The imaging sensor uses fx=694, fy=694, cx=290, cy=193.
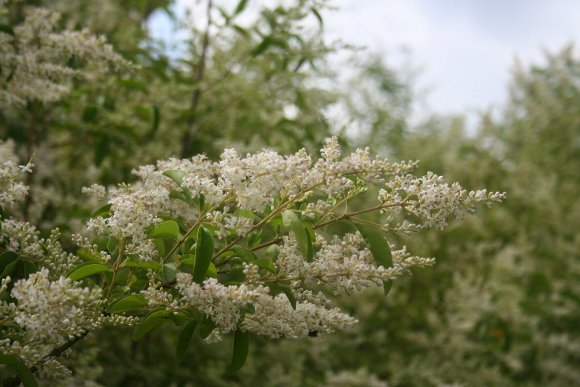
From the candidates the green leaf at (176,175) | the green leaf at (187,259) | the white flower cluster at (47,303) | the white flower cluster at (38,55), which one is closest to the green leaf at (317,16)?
the white flower cluster at (38,55)

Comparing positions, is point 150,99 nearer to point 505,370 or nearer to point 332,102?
point 332,102

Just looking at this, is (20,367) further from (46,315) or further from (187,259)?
(187,259)

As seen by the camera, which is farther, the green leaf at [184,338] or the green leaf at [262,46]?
the green leaf at [262,46]

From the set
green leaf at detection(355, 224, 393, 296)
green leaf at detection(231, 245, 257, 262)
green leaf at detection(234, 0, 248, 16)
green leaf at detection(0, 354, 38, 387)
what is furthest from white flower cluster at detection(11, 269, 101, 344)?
green leaf at detection(234, 0, 248, 16)

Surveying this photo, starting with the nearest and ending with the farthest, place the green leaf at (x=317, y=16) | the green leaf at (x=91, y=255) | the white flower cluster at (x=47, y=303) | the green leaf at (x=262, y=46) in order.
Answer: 1. the white flower cluster at (x=47, y=303)
2. the green leaf at (x=91, y=255)
3. the green leaf at (x=317, y=16)
4. the green leaf at (x=262, y=46)

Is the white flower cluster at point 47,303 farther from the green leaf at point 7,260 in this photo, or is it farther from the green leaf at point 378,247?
the green leaf at point 378,247

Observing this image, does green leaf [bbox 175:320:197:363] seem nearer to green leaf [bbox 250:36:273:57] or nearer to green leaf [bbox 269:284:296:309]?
green leaf [bbox 269:284:296:309]

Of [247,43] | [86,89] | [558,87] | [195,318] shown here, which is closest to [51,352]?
[195,318]
